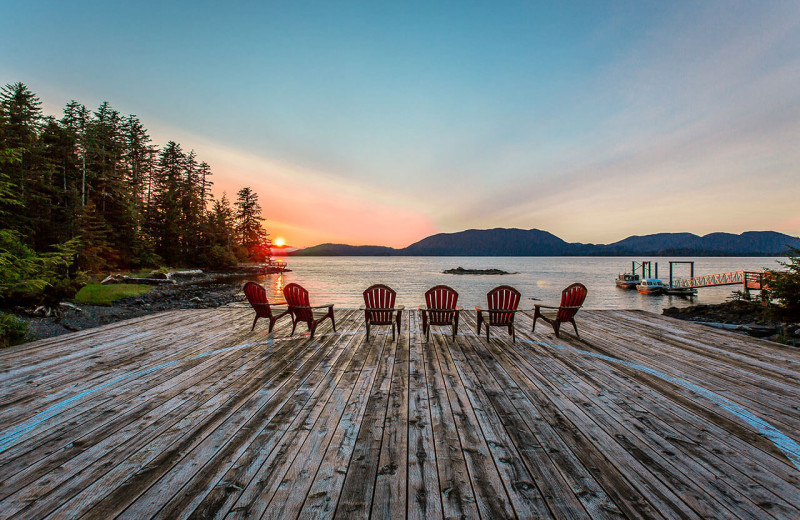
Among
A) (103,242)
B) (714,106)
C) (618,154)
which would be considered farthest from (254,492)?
(103,242)

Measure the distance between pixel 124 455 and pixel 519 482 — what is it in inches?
98.4

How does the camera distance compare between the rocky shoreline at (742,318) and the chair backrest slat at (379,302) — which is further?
the rocky shoreline at (742,318)

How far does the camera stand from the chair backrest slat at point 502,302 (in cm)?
502

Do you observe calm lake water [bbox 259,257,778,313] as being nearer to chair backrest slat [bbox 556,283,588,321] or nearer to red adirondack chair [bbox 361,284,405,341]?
red adirondack chair [bbox 361,284,405,341]

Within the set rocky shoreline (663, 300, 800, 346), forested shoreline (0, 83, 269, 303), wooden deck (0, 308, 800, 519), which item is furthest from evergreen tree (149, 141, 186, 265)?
rocky shoreline (663, 300, 800, 346)

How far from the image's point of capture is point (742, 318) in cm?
1133

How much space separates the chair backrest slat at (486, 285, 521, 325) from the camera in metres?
5.02

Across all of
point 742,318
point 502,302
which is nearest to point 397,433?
point 502,302

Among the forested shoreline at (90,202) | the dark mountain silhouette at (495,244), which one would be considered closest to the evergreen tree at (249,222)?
the forested shoreline at (90,202)

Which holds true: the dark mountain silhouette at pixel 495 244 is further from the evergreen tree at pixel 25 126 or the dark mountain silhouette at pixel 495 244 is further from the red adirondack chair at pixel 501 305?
the red adirondack chair at pixel 501 305

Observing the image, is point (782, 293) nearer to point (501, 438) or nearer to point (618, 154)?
point (501, 438)

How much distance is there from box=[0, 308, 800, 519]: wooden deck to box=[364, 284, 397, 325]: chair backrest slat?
0.90 metres

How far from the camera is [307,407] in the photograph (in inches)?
101

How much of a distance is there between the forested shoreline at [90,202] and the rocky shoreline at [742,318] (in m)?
15.9
